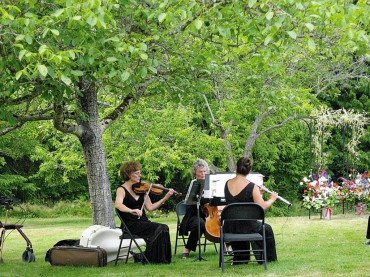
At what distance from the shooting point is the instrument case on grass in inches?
447

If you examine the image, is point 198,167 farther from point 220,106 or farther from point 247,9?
point 220,106

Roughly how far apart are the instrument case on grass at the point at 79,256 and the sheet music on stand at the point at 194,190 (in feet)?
4.74

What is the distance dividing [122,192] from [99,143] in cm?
282

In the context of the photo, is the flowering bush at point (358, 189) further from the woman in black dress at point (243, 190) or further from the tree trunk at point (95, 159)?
the woman in black dress at point (243, 190)

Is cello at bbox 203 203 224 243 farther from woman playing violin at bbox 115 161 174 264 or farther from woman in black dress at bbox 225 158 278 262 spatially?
woman in black dress at bbox 225 158 278 262

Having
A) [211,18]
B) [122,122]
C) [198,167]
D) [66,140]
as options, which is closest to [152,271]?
[198,167]

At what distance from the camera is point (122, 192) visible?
11312 millimetres

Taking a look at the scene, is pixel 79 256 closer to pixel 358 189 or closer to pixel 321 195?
pixel 321 195

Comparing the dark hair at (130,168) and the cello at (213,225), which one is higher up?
the dark hair at (130,168)

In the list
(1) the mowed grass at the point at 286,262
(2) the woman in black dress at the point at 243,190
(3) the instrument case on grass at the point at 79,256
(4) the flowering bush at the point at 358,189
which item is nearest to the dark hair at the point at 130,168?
(3) the instrument case on grass at the point at 79,256

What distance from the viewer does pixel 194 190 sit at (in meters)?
11.9

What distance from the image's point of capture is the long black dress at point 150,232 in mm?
11344

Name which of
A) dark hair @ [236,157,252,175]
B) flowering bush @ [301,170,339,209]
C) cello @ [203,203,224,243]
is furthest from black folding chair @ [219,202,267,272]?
flowering bush @ [301,170,339,209]

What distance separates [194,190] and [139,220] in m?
0.91
